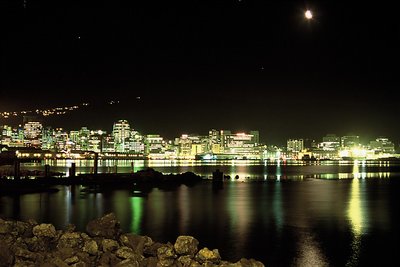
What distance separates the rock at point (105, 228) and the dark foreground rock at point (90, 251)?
147mm

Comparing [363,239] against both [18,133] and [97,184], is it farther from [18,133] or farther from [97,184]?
[18,133]

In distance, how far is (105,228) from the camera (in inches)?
300

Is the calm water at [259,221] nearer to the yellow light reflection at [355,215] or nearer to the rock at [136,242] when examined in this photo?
the yellow light reflection at [355,215]

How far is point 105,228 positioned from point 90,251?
3.34 feet

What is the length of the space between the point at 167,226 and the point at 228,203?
778 cm

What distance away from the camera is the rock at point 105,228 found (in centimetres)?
755

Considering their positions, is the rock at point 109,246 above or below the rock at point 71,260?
above

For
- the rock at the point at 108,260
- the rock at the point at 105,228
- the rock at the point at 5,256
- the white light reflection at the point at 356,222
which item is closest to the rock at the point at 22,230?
the rock at the point at 105,228

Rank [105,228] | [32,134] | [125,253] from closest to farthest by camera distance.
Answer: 1. [125,253]
2. [105,228]
3. [32,134]

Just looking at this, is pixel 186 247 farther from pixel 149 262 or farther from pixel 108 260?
pixel 108 260

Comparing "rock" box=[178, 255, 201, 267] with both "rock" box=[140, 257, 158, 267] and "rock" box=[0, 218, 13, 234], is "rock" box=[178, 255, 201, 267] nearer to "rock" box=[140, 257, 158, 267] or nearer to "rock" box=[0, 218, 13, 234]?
"rock" box=[140, 257, 158, 267]

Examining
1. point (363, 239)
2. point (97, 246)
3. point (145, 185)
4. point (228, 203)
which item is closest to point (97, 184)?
point (145, 185)

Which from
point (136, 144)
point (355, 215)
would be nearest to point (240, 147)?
point (136, 144)

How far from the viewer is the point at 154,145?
172 meters
